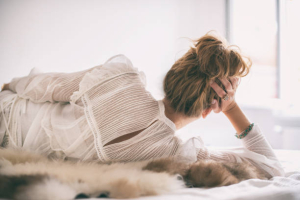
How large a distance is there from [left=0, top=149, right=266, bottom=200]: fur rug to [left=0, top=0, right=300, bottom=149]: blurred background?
1264mm

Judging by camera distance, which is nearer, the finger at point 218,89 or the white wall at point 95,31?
the finger at point 218,89

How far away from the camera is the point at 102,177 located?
2.02 ft

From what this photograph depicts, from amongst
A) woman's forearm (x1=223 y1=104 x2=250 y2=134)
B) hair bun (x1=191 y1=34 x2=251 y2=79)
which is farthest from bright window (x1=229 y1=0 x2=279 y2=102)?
hair bun (x1=191 y1=34 x2=251 y2=79)

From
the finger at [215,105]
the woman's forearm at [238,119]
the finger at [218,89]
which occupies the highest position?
the finger at [218,89]

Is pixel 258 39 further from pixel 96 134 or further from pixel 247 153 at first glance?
pixel 96 134

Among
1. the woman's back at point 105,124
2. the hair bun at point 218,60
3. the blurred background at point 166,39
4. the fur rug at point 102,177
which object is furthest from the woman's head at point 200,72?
the blurred background at point 166,39

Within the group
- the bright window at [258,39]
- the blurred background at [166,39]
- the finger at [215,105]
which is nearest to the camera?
the finger at [215,105]

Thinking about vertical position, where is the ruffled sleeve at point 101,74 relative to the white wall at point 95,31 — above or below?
below

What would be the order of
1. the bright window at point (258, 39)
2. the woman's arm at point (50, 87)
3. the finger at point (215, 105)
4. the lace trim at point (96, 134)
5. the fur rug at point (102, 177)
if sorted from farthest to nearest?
the bright window at point (258, 39)
the finger at point (215, 105)
the woman's arm at point (50, 87)
the lace trim at point (96, 134)
the fur rug at point (102, 177)

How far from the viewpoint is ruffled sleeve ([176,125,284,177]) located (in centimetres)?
87

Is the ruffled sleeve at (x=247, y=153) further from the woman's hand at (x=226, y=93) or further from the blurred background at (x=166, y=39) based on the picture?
the blurred background at (x=166, y=39)

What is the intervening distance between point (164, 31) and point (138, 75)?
5.81 feet

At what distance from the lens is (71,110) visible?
900 mm

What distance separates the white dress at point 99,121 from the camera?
32.3 inches
